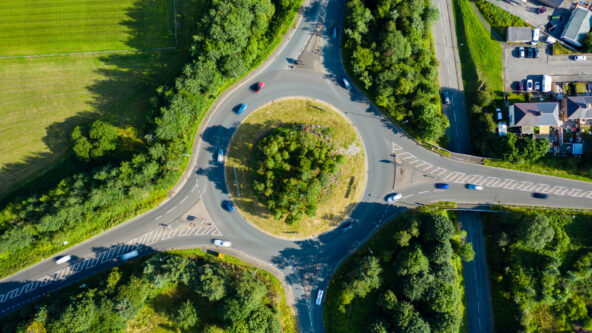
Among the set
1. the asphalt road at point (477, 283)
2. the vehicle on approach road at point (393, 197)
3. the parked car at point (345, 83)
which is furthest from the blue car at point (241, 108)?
the asphalt road at point (477, 283)

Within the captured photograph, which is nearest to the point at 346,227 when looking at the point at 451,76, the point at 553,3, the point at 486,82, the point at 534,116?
the point at 451,76

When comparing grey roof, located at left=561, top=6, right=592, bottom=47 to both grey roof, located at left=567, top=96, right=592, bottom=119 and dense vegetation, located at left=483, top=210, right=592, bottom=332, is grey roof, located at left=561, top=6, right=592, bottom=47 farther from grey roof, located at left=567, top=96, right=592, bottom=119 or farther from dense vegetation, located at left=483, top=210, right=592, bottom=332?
dense vegetation, located at left=483, top=210, right=592, bottom=332

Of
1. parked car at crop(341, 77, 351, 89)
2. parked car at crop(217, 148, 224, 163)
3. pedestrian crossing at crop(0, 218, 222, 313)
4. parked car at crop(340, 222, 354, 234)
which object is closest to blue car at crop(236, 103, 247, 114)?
parked car at crop(217, 148, 224, 163)

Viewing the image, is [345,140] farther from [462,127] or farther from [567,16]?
[567,16]

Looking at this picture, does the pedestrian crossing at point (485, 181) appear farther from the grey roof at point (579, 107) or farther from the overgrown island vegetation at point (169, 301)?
the overgrown island vegetation at point (169, 301)

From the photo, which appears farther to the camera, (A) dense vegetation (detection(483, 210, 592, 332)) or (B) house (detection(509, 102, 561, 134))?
(B) house (detection(509, 102, 561, 134))

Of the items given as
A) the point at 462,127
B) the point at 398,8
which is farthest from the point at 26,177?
the point at 462,127

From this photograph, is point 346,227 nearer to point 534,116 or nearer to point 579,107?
point 534,116
